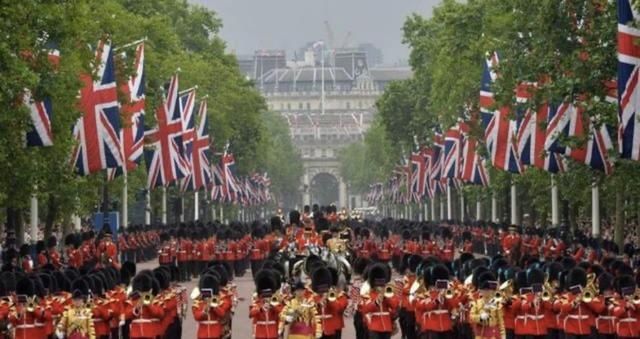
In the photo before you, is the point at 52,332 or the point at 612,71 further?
the point at 612,71

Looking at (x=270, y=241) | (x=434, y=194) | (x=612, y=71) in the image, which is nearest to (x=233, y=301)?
(x=612, y=71)

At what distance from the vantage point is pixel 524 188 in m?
79.3

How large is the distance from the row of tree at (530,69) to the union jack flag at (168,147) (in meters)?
10.9

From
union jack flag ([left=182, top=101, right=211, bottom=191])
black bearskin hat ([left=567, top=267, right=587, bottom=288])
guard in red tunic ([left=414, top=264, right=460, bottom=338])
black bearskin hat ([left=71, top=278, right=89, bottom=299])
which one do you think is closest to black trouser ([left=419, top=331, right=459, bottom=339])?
guard in red tunic ([left=414, top=264, right=460, bottom=338])

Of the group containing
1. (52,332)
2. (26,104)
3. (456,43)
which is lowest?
(52,332)

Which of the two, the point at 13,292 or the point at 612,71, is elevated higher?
the point at 612,71

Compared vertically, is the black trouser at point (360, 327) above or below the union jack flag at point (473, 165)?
below

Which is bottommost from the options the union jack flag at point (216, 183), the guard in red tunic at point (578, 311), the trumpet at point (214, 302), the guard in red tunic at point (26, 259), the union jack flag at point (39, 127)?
the guard in red tunic at point (578, 311)

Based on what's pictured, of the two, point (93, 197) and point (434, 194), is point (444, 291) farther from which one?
point (434, 194)

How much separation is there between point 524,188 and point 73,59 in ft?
101

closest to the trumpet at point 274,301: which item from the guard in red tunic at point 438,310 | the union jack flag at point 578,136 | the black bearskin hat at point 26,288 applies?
the guard in red tunic at point 438,310

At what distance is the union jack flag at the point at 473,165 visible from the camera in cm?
7506

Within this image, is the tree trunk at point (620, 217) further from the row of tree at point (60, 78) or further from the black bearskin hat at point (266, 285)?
the black bearskin hat at point (266, 285)

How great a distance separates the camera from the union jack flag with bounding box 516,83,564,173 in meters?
52.4
